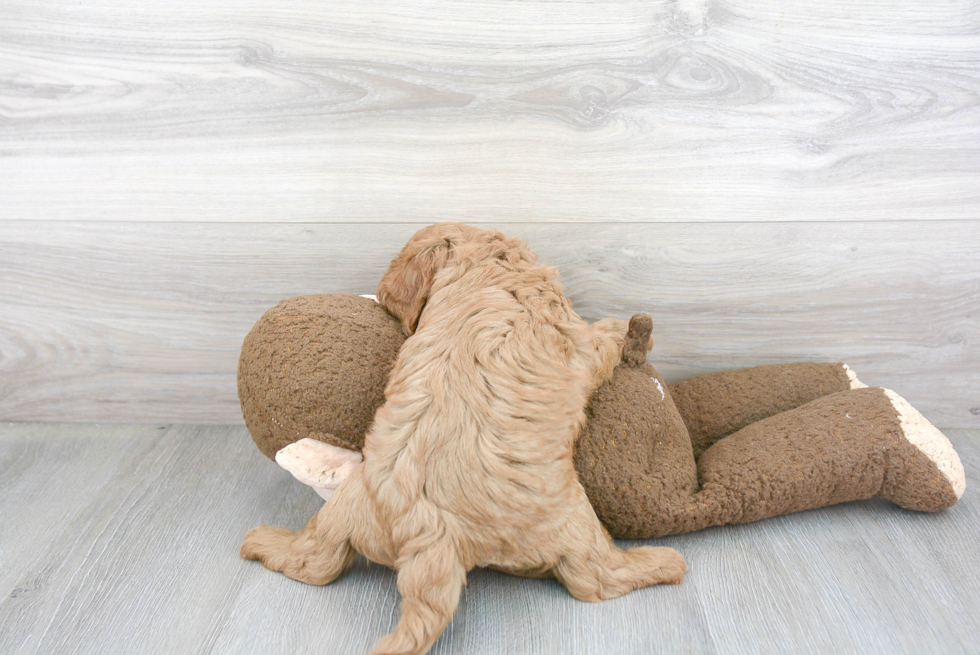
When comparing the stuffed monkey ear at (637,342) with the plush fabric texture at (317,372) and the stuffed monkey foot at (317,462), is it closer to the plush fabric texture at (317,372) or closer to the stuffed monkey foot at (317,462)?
the plush fabric texture at (317,372)

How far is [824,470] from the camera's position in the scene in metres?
1.29

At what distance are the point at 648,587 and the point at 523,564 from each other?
238mm

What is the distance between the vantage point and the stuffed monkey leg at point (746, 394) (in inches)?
59.1

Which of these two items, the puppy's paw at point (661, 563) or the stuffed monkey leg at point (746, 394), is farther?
the stuffed monkey leg at point (746, 394)

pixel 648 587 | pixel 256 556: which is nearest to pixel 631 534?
pixel 648 587

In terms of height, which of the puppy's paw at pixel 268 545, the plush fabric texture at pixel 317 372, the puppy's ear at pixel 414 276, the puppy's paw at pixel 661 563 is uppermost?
the puppy's ear at pixel 414 276

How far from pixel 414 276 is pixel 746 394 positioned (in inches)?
31.5

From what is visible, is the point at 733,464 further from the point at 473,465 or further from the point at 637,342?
the point at 473,465

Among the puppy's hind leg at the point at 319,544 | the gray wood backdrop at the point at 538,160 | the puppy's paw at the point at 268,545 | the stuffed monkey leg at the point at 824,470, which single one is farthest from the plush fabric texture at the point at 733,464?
the puppy's paw at the point at 268,545

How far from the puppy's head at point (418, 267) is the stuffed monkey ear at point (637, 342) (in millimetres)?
348

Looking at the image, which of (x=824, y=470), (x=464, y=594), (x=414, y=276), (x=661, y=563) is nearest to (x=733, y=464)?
(x=824, y=470)

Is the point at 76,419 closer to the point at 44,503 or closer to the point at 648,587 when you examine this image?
the point at 44,503

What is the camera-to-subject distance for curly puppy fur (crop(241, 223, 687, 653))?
1021mm

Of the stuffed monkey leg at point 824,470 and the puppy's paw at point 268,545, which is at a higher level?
the stuffed monkey leg at point 824,470
